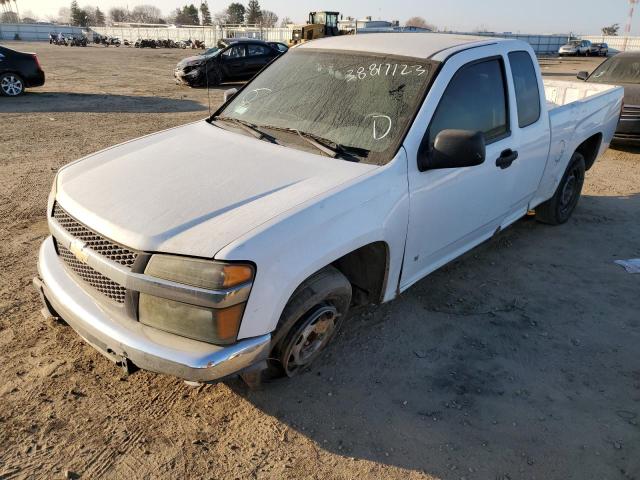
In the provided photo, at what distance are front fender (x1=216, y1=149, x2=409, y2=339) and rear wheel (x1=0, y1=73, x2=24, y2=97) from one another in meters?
13.8

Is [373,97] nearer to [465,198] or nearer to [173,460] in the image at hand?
[465,198]

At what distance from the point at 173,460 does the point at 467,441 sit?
1.49m

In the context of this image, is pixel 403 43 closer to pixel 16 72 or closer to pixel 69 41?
pixel 16 72

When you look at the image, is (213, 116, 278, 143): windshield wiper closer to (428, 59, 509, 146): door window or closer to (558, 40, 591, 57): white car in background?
(428, 59, 509, 146): door window

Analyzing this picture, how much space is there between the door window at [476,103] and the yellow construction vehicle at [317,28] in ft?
97.3

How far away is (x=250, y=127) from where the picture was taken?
11.1 ft

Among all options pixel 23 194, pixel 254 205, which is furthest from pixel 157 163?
pixel 23 194

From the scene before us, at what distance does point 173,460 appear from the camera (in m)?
2.37

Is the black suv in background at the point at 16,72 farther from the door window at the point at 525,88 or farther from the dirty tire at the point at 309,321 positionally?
the dirty tire at the point at 309,321

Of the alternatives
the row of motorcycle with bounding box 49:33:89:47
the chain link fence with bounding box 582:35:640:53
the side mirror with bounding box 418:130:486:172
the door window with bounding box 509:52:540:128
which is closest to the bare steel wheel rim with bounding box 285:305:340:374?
the side mirror with bounding box 418:130:486:172

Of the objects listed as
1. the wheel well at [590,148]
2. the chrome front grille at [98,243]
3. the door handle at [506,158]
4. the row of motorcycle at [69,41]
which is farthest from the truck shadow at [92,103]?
the row of motorcycle at [69,41]

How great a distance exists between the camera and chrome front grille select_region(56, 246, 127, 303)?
2318 mm

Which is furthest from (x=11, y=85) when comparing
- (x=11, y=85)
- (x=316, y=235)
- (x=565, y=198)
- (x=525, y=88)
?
(x=316, y=235)

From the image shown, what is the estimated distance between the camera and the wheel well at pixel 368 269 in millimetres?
2869
